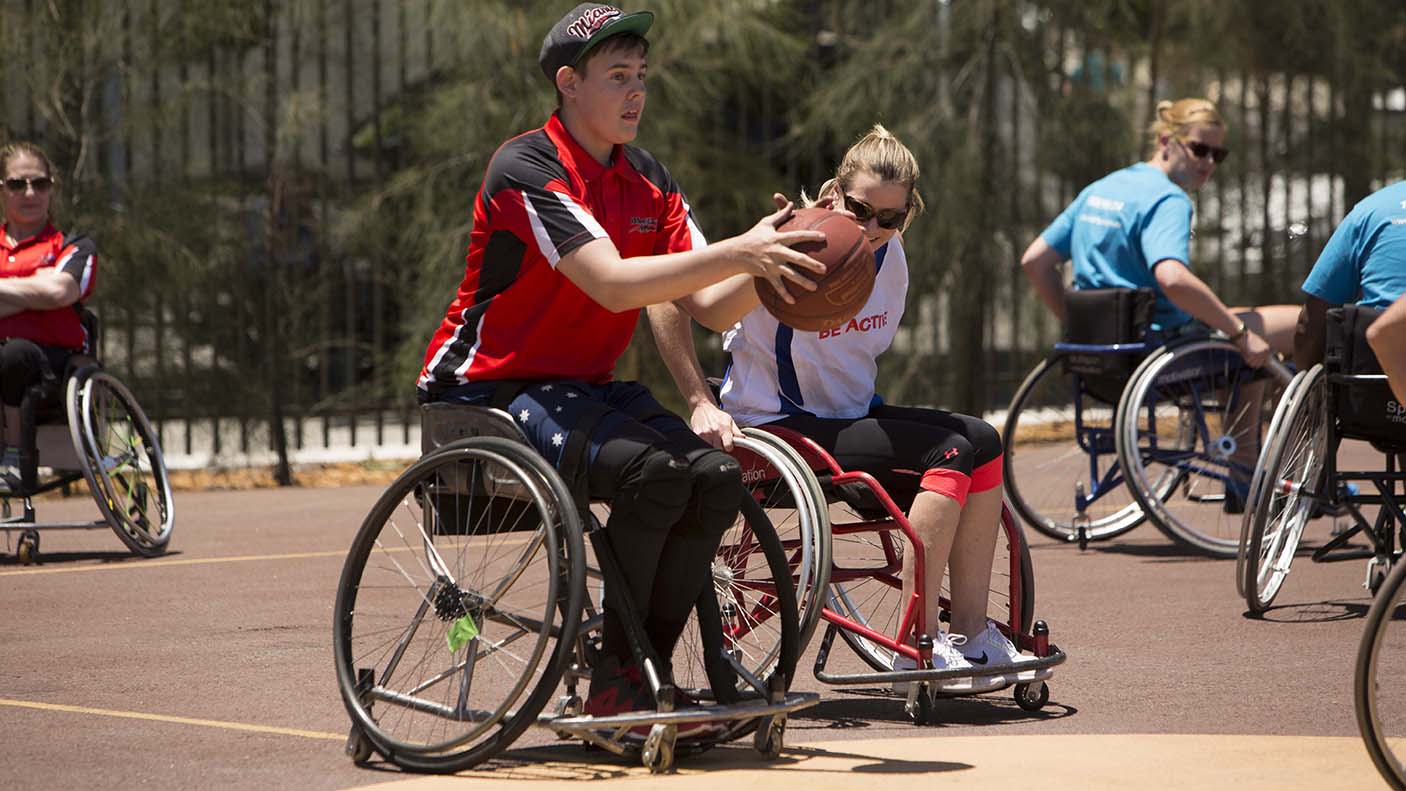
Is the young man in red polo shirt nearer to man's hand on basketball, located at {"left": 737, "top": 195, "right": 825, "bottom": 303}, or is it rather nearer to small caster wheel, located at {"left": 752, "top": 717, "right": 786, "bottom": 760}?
man's hand on basketball, located at {"left": 737, "top": 195, "right": 825, "bottom": 303}

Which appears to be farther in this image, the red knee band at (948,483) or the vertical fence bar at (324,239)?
the vertical fence bar at (324,239)

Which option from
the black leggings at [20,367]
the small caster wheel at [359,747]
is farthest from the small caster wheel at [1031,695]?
the black leggings at [20,367]

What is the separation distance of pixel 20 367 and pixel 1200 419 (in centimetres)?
485

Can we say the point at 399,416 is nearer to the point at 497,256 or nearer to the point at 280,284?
the point at 280,284

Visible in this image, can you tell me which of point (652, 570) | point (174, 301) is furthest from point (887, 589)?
point (174, 301)

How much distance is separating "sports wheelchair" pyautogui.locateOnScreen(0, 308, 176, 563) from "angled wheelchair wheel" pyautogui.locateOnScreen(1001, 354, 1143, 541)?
12.0 feet

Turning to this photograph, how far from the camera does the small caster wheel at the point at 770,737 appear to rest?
185 inches

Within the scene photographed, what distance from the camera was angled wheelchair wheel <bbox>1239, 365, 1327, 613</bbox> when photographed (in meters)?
6.70

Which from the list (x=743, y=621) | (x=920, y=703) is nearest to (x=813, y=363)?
(x=743, y=621)

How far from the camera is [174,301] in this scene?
1166 cm

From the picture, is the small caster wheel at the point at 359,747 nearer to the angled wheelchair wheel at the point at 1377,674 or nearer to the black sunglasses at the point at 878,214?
the black sunglasses at the point at 878,214

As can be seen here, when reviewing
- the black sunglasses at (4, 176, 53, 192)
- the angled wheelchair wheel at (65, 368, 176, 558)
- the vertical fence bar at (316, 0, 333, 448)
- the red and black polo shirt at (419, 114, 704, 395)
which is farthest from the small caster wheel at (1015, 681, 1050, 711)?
the vertical fence bar at (316, 0, 333, 448)

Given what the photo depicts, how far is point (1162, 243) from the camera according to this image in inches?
334

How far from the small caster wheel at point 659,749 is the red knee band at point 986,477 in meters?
1.26
